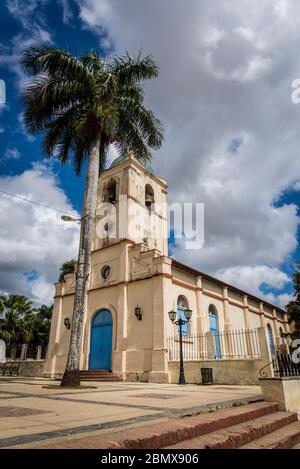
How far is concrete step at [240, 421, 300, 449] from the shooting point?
11.9ft

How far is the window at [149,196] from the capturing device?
21.7 metres

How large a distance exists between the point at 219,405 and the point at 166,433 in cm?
223

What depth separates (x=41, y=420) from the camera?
358 cm

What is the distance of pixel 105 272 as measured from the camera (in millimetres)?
19406

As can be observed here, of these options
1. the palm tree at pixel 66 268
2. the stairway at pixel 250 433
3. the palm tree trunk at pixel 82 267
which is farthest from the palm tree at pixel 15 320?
the stairway at pixel 250 433

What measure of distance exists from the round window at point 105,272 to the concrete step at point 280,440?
49.4 feet

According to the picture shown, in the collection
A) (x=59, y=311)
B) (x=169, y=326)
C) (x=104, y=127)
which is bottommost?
(x=169, y=326)

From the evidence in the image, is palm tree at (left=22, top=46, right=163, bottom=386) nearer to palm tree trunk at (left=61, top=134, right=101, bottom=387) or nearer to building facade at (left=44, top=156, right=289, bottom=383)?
palm tree trunk at (left=61, top=134, right=101, bottom=387)

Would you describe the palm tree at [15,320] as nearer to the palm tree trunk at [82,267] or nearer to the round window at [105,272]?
the round window at [105,272]

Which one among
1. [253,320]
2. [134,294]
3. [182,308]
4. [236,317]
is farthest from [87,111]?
[253,320]

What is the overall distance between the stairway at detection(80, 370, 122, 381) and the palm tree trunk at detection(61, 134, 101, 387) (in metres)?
6.02
